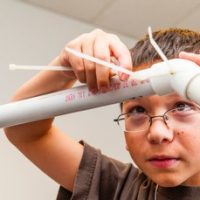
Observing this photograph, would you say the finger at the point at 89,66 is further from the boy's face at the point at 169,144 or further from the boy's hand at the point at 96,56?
the boy's face at the point at 169,144

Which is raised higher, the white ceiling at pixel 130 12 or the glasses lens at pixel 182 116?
the white ceiling at pixel 130 12

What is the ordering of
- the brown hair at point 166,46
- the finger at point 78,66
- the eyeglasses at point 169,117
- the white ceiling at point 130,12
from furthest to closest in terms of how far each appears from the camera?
the white ceiling at point 130,12
the brown hair at point 166,46
the eyeglasses at point 169,117
the finger at point 78,66

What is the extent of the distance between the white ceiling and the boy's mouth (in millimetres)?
1466

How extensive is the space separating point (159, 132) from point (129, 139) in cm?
13

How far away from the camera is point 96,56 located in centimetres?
51

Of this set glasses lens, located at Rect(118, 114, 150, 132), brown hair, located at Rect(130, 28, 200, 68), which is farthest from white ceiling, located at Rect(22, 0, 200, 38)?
glasses lens, located at Rect(118, 114, 150, 132)

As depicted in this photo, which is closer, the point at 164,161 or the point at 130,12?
the point at 164,161

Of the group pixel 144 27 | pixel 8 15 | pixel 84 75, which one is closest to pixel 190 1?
pixel 144 27

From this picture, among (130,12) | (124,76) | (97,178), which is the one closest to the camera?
(124,76)

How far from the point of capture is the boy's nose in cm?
60

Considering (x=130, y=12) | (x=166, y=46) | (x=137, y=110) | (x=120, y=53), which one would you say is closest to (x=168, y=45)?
(x=166, y=46)

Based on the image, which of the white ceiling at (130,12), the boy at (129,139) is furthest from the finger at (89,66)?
the white ceiling at (130,12)

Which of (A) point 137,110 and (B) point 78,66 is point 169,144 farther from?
(B) point 78,66

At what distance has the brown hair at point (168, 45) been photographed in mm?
763
